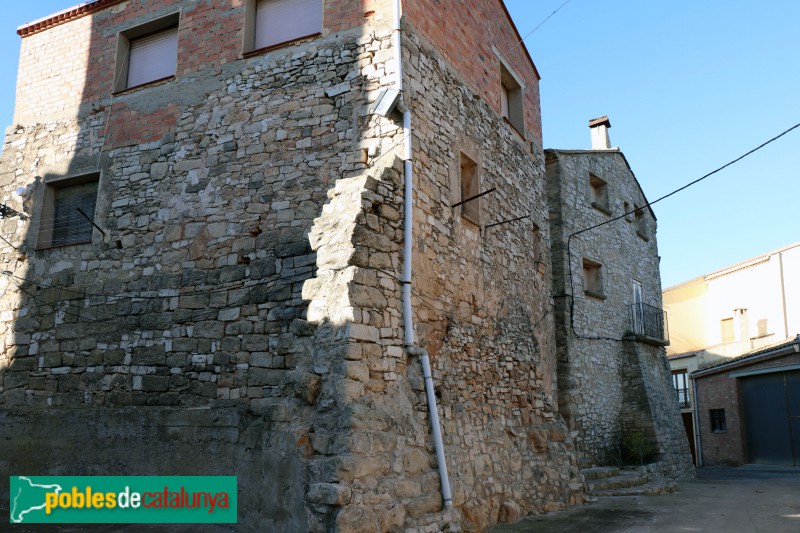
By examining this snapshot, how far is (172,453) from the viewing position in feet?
22.0

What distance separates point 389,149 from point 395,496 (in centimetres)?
388

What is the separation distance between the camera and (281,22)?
8.95 meters

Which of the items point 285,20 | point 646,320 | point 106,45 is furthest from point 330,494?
point 646,320

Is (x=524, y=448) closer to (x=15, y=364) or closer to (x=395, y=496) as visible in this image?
(x=395, y=496)

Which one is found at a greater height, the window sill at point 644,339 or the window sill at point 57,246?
the window sill at point 57,246

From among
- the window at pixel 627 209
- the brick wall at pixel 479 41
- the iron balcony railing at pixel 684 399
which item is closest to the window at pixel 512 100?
the brick wall at pixel 479 41

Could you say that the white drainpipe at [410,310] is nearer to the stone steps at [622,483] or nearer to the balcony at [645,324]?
the stone steps at [622,483]

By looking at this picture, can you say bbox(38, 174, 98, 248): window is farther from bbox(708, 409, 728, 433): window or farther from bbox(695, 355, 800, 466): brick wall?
bbox(708, 409, 728, 433): window

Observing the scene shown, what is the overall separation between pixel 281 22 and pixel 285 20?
7cm

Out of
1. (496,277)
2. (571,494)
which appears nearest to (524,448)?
(571,494)

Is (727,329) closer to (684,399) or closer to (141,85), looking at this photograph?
(684,399)

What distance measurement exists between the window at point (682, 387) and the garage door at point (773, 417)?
12.6 ft

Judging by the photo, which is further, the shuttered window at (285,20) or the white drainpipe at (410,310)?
the shuttered window at (285,20)

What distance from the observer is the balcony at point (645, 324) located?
52.5 ft
